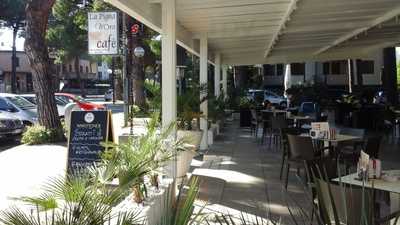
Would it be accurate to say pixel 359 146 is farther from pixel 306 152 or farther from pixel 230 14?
pixel 230 14

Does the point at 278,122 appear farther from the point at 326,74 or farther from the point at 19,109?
the point at 326,74

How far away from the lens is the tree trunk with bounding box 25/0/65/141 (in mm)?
13816

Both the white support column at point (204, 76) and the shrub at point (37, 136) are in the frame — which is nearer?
the white support column at point (204, 76)

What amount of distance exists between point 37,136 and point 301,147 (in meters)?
8.63

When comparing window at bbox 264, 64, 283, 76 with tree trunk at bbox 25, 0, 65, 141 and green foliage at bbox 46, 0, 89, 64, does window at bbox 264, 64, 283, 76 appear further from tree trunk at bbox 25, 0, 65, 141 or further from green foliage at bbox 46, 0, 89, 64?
tree trunk at bbox 25, 0, 65, 141

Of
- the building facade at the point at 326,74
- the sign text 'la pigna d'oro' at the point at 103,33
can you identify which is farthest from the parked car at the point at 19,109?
the building facade at the point at 326,74

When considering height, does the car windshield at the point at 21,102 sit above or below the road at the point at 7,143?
above

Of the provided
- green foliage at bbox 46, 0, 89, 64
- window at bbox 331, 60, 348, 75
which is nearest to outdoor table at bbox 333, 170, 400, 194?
green foliage at bbox 46, 0, 89, 64

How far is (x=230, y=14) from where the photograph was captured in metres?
9.46

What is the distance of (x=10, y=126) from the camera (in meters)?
15.1

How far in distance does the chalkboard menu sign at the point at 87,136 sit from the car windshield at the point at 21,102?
10887 millimetres

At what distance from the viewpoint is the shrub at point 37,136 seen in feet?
44.9

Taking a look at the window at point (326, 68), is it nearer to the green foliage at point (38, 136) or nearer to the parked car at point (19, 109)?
the parked car at point (19, 109)

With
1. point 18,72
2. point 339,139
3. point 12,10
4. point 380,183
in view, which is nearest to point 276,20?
point 339,139
